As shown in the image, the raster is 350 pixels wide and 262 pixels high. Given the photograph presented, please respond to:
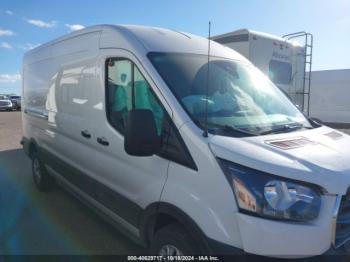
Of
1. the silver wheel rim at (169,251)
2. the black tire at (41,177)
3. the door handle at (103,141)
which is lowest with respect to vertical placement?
the black tire at (41,177)

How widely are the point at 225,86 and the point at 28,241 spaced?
2.99 metres

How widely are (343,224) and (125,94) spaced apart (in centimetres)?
213

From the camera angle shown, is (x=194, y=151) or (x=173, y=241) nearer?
(x=194, y=151)

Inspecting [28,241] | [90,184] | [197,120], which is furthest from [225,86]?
[28,241]

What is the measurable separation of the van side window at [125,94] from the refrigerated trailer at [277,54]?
4826 millimetres

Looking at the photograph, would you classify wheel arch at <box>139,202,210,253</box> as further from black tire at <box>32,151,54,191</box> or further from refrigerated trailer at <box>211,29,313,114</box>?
refrigerated trailer at <box>211,29,313,114</box>

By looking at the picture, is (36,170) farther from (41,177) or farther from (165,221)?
(165,221)

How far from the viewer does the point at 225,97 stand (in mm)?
2859

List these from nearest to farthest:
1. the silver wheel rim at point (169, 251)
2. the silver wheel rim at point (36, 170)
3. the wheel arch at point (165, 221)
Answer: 1. the wheel arch at point (165, 221)
2. the silver wheel rim at point (169, 251)
3. the silver wheel rim at point (36, 170)

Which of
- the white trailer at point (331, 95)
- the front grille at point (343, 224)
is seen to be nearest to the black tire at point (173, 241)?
the front grille at point (343, 224)

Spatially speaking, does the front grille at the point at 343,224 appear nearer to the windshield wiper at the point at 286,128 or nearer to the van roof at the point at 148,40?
the windshield wiper at the point at 286,128

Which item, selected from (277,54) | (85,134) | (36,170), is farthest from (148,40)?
(277,54)

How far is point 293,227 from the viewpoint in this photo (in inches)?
76.7

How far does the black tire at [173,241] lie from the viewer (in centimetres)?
232
